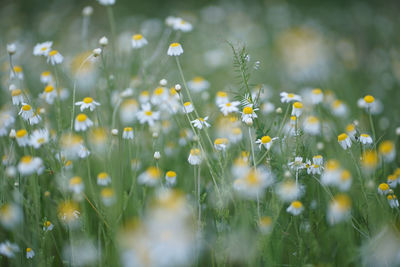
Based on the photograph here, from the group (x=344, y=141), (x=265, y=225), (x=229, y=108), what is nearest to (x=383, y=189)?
(x=344, y=141)

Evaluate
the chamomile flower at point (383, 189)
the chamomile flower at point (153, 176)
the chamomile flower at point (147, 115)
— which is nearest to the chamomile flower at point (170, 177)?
the chamomile flower at point (153, 176)

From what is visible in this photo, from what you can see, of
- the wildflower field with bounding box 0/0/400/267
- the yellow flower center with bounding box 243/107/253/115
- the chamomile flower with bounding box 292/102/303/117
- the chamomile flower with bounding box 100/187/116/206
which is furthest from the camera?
the chamomile flower with bounding box 292/102/303/117

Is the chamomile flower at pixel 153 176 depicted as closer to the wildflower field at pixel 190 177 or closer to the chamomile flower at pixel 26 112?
the wildflower field at pixel 190 177

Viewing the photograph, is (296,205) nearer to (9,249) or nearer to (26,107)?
(9,249)

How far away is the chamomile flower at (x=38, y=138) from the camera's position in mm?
1688

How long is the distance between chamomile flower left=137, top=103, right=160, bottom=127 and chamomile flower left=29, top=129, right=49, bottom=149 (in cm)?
61

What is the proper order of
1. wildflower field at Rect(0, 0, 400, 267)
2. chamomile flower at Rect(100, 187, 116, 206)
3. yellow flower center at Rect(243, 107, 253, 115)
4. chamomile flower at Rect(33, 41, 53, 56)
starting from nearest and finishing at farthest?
wildflower field at Rect(0, 0, 400, 267), chamomile flower at Rect(100, 187, 116, 206), yellow flower center at Rect(243, 107, 253, 115), chamomile flower at Rect(33, 41, 53, 56)

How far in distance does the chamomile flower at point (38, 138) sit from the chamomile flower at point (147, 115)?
2.00ft

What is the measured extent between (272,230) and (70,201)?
1.02 metres

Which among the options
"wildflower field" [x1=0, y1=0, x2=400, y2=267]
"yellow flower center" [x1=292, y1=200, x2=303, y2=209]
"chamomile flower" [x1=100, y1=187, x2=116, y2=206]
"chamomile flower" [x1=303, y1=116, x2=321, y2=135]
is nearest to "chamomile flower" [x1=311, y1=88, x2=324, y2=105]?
"wildflower field" [x1=0, y1=0, x2=400, y2=267]

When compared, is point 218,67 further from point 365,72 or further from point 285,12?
point 285,12

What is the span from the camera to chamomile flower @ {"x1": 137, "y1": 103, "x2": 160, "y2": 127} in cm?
221

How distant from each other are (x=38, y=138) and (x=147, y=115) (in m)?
0.71

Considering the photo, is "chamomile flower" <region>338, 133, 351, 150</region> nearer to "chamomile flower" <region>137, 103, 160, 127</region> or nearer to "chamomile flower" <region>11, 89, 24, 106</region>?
"chamomile flower" <region>137, 103, 160, 127</region>
